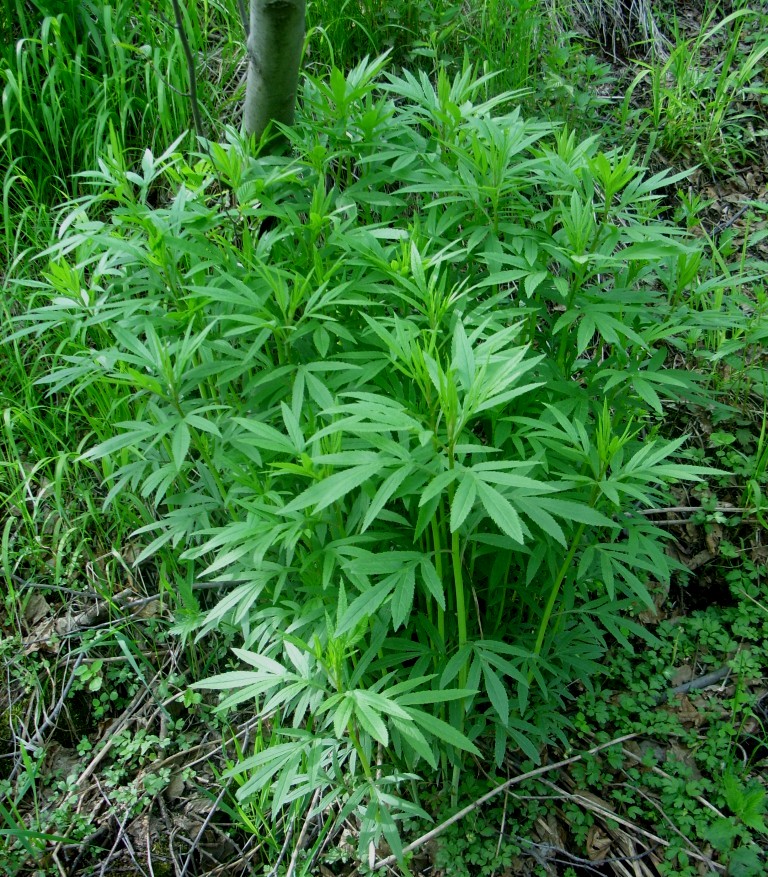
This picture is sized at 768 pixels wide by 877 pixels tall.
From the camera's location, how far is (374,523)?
1967mm

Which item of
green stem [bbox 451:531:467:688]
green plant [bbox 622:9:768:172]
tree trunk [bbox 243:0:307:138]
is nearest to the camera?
green stem [bbox 451:531:467:688]

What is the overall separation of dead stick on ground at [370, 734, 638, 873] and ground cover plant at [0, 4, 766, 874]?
0.04 meters

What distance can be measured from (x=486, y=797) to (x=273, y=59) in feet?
7.32

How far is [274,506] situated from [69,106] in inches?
94.4

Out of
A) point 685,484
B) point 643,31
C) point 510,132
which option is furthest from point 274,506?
point 643,31

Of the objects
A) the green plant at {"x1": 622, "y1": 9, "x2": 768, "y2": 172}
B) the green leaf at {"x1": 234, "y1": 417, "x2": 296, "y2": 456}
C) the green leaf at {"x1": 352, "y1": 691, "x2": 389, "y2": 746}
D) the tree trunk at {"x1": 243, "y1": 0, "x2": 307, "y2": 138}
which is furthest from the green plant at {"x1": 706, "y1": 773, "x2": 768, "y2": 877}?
the green plant at {"x1": 622, "y1": 9, "x2": 768, "y2": 172}

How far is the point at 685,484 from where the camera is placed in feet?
10.2

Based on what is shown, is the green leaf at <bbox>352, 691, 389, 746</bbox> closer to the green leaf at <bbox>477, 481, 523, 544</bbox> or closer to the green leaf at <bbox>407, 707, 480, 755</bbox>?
the green leaf at <bbox>407, 707, 480, 755</bbox>

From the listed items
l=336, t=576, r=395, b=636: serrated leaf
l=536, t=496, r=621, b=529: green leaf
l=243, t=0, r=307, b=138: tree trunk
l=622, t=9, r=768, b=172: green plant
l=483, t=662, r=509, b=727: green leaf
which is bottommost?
l=483, t=662, r=509, b=727: green leaf

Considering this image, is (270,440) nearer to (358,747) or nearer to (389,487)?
(389,487)

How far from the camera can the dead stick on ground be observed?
1.98 metres

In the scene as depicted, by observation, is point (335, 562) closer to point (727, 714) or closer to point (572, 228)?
point (572, 228)

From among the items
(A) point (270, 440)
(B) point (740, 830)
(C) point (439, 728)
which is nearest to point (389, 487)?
(A) point (270, 440)

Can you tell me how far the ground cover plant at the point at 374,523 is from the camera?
1.74 meters
